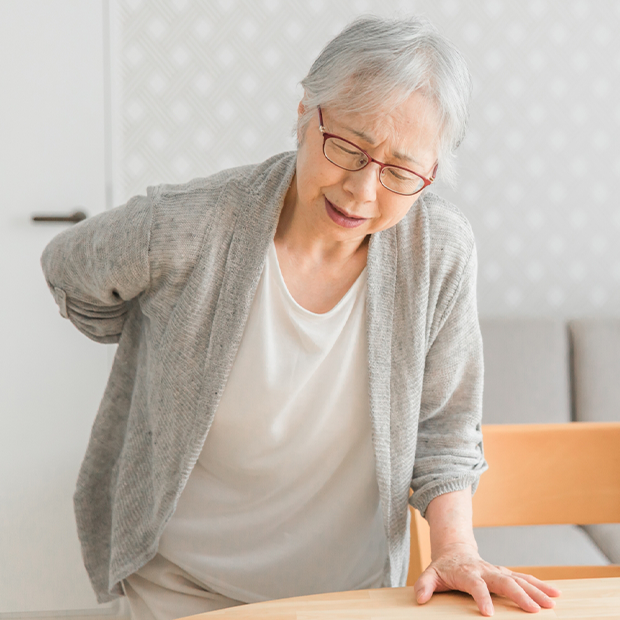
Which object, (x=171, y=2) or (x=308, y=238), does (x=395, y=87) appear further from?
(x=171, y=2)

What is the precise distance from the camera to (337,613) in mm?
845

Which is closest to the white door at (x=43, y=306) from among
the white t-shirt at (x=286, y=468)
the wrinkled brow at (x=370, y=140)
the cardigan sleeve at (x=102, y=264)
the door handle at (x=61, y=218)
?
the door handle at (x=61, y=218)

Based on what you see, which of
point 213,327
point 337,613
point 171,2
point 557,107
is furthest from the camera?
point 557,107

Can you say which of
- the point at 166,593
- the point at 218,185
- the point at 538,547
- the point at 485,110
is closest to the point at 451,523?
the point at 166,593

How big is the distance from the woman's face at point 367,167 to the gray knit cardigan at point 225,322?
0.10 m

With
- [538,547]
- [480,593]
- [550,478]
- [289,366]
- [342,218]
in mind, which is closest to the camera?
[480,593]

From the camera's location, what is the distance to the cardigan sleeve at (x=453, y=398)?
1099 millimetres

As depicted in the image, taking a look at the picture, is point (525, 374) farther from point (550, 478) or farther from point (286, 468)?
point (286, 468)

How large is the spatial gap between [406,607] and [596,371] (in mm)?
1557

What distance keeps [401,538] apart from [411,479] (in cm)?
10

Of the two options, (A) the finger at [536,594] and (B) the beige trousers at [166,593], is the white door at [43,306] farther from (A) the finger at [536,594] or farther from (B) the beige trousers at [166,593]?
(A) the finger at [536,594]

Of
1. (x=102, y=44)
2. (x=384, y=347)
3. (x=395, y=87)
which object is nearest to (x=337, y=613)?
(x=384, y=347)

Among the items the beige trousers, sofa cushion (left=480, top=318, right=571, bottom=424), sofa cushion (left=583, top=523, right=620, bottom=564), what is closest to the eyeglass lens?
the beige trousers

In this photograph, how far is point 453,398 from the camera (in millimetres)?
1146
